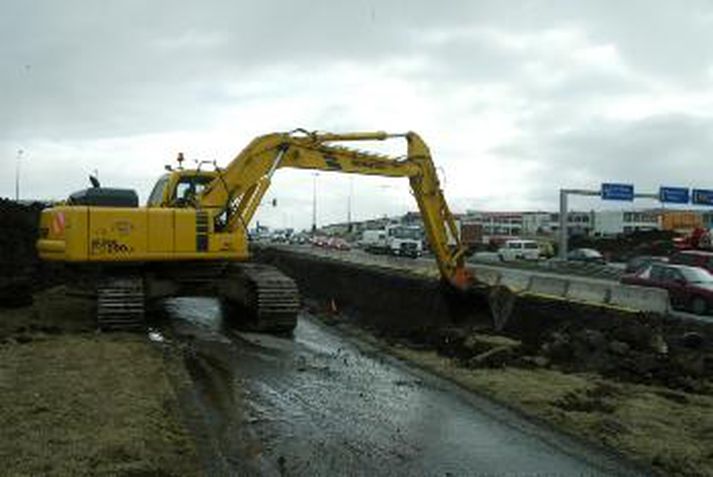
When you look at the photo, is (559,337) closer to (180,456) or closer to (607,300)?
(607,300)

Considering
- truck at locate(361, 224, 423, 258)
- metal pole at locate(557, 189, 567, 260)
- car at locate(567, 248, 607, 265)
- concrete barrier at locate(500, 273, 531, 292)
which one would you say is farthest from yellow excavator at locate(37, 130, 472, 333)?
car at locate(567, 248, 607, 265)

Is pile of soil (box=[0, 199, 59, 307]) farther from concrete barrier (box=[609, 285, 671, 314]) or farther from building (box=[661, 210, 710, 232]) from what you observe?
building (box=[661, 210, 710, 232])

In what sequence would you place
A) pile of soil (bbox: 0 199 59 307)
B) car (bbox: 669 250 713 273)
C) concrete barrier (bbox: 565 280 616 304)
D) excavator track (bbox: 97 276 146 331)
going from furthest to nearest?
car (bbox: 669 250 713 273) → concrete barrier (bbox: 565 280 616 304) → pile of soil (bbox: 0 199 59 307) → excavator track (bbox: 97 276 146 331)

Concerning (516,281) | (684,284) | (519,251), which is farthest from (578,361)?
(519,251)

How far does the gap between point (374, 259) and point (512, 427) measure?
3442 cm

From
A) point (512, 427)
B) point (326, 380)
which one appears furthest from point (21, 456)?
point (326, 380)

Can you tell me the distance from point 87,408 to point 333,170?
13.1 m

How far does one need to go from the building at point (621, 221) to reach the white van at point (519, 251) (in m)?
62.7

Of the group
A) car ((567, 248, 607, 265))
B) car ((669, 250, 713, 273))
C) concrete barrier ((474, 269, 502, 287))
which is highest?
car ((669, 250, 713, 273))

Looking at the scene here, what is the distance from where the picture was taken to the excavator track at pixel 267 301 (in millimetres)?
22078

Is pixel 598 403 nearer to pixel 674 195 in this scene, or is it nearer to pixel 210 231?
pixel 210 231

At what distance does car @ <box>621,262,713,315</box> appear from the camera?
103 feet

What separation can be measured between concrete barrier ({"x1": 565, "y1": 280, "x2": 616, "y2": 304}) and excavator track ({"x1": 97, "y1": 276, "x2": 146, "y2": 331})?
11963mm

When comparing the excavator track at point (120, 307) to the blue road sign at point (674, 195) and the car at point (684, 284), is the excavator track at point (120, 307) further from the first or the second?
the blue road sign at point (674, 195)
